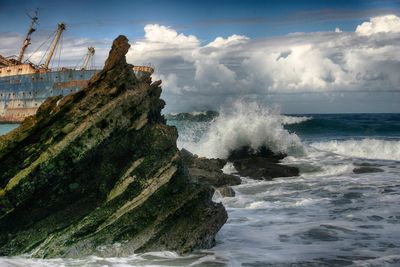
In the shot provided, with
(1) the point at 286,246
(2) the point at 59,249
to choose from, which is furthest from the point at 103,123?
(1) the point at 286,246

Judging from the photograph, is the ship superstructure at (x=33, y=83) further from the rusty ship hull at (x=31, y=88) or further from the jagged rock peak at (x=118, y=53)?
the jagged rock peak at (x=118, y=53)

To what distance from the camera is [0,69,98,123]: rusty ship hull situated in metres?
54.3

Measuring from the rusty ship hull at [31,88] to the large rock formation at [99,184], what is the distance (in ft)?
152

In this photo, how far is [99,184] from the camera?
799 cm

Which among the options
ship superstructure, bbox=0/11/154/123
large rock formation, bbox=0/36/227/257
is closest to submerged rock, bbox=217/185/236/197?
large rock formation, bbox=0/36/227/257

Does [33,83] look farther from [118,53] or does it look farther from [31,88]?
[118,53]

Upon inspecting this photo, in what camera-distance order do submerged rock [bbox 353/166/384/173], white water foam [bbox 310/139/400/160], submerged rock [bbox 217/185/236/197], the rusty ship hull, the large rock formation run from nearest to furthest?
the large rock formation → submerged rock [bbox 217/185/236/197] → submerged rock [bbox 353/166/384/173] → white water foam [bbox 310/139/400/160] → the rusty ship hull

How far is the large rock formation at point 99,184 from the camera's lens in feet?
24.9

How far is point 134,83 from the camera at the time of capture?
8812 millimetres

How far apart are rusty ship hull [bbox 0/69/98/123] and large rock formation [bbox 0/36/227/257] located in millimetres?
46213

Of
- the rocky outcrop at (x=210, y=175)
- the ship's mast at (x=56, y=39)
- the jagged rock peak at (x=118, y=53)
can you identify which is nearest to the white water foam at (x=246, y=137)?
the rocky outcrop at (x=210, y=175)

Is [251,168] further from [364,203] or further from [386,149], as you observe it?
[386,149]

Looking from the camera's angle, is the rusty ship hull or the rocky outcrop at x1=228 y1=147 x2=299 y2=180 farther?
the rusty ship hull

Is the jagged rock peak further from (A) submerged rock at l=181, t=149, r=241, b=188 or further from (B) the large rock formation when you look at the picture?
(A) submerged rock at l=181, t=149, r=241, b=188
